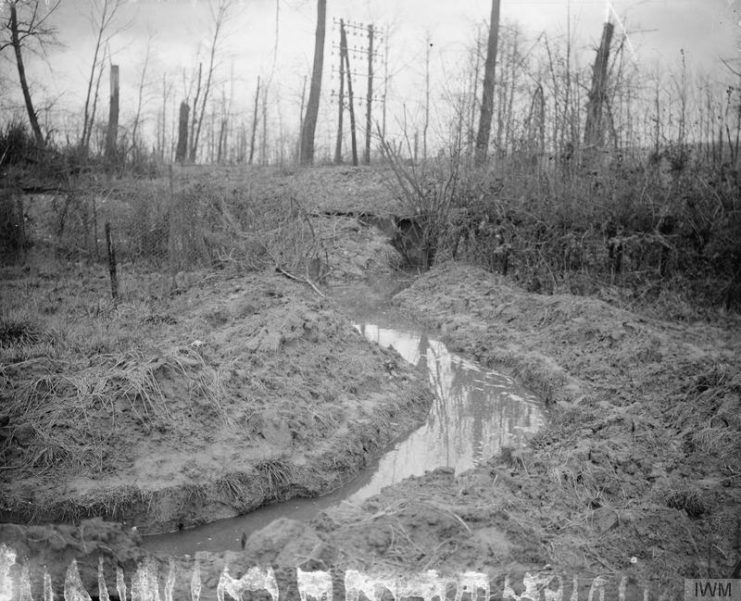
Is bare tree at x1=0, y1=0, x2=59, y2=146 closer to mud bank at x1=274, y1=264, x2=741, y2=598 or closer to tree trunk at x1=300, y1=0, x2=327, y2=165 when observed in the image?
tree trunk at x1=300, y1=0, x2=327, y2=165

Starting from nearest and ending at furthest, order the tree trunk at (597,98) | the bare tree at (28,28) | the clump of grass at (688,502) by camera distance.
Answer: the clump of grass at (688,502) → the bare tree at (28,28) → the tree trunk at (597,98)

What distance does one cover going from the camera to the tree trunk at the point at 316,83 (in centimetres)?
2112

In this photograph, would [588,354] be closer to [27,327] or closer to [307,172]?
[27,327]

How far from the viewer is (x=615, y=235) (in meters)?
10.7

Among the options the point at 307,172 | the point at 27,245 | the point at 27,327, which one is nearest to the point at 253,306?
the point at 27,327

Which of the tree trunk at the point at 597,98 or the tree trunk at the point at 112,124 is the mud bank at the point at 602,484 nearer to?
the tree trunk at the point at 597,98

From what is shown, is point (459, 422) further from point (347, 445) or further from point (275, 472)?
point (275, 472)

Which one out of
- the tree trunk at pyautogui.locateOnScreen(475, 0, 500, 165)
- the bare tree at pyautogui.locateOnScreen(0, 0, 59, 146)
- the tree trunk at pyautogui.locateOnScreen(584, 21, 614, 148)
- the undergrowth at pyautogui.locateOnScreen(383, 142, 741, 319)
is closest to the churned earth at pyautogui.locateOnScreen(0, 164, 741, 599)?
the undergrowth at pyautogui.locateOnScreen(383, 142, 741, 319)

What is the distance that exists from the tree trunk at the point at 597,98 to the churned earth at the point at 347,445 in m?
4.32

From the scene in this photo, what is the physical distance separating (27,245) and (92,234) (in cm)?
121

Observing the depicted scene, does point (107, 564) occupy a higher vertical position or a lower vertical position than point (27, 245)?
lower

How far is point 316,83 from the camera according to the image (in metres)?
21.3

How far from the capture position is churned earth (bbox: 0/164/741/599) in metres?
3.59

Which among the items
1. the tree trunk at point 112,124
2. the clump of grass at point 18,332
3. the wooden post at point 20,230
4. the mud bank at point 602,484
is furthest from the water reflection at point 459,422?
the tree trunk at point 112,124
